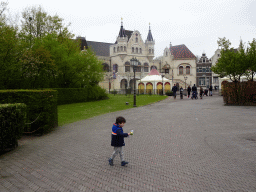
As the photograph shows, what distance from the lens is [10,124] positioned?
6.77 meters

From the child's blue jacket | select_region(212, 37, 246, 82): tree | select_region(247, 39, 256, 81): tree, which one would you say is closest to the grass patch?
the child's blue jacket

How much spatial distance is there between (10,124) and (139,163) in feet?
14.1

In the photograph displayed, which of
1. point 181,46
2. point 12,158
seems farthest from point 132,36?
point 12,158

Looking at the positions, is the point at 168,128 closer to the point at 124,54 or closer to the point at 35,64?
the point at 35,64

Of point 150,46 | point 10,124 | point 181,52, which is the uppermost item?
point 150,46

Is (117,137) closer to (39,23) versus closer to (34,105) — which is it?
(34,105)

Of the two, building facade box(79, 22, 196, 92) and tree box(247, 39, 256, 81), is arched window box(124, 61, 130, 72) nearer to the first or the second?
building facade box(79, 22, 196, 92)

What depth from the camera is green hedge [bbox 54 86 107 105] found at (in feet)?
79.3

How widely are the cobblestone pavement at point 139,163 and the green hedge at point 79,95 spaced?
51.4 ft

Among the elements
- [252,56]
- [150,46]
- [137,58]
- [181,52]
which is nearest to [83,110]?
[252,56]

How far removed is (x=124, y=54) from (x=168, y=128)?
169 ft

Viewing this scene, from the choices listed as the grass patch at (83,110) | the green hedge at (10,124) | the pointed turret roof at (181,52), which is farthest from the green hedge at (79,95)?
the pointed turret roof at (181,52)

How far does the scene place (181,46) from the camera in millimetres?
66562

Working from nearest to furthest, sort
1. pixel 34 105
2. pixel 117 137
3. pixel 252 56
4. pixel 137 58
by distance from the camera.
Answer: pixel 117 137 → pixel 34 105 → pixel 252 56 → pixel 137 58
